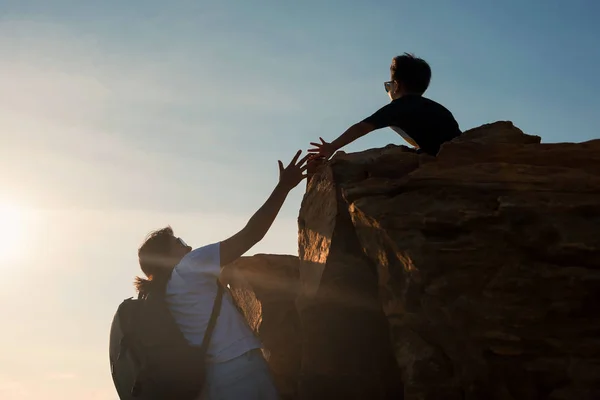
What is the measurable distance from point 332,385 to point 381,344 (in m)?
0.84

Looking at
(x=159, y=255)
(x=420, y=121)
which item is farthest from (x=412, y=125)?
(x=159, y=255)

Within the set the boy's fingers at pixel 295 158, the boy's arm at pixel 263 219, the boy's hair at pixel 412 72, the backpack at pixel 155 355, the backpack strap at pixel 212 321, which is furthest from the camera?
the boy's hair at pixel 412 72

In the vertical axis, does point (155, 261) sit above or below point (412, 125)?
below

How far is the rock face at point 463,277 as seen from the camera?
7.56 meters

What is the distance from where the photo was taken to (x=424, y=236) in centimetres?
804

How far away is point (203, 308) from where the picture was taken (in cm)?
803

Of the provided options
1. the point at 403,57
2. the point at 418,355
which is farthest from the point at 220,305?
the point at 403,57

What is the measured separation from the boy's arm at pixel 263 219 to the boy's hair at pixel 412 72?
2.14 meters

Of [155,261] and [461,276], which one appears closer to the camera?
[461,276]

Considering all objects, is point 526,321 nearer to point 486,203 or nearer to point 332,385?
point 486,203

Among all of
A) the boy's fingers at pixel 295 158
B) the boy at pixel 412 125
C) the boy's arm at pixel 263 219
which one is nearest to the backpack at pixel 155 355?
the boy's arm at pixel 263 219

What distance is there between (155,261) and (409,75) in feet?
15.7

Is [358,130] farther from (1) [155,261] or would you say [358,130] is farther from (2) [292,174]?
(1) [155,261]

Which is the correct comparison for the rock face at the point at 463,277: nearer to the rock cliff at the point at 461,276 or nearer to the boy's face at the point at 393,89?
the rock cliff at the point at 461,276
